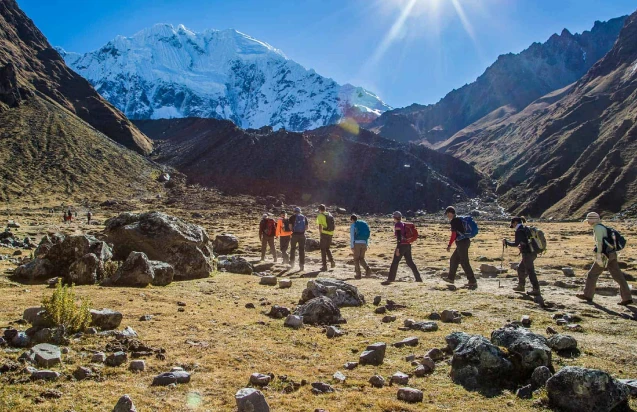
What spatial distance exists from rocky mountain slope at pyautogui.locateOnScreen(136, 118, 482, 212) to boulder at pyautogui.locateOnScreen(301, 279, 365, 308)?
268 feet

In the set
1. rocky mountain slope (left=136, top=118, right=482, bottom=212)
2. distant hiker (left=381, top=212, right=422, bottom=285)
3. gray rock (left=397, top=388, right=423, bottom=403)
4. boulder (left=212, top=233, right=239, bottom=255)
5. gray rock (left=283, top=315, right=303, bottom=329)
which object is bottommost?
gray rock (left=397, top=388, right=423, bottom=403)

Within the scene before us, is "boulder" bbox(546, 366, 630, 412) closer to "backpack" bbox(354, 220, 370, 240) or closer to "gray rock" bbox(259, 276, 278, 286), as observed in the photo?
"gray rock" bbox(259, 276, 278, 286)

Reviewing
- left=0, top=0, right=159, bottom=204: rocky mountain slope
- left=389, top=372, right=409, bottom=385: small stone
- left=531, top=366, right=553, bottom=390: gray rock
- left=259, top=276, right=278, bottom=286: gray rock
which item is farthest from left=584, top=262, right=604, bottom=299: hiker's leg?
left=0, top=0, right=159, bottom=204: rocky mountain slope

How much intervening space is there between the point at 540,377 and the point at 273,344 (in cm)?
403

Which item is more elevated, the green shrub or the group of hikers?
the group of hikers

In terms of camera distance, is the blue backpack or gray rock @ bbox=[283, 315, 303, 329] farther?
the blue backpack

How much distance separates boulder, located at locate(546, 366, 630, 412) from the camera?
16.4ft

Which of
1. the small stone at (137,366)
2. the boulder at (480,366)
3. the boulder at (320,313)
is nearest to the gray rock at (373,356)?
the boulder at (480,366)

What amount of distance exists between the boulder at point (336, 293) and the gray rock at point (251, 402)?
5.82 metres

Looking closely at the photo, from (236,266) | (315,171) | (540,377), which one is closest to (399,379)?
(540,377)

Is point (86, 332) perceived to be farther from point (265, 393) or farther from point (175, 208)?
point (175, 208)

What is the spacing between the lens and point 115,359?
6211 millimetres

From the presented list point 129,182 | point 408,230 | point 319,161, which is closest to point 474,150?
point 319,161

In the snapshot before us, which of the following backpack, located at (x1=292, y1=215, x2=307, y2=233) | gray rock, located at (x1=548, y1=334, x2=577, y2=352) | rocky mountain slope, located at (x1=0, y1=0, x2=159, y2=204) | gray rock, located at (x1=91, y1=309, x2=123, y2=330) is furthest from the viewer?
rocky mountain slope, located at (x1=0, y1=0, x2=159, y2=204)
